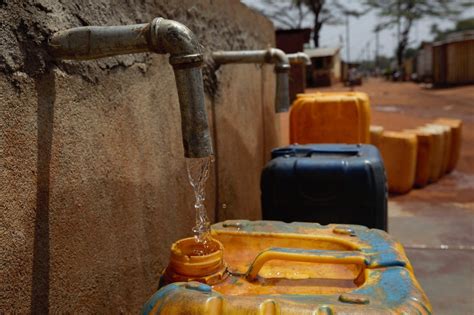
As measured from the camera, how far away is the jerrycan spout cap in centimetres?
123

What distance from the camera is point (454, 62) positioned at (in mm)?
18562

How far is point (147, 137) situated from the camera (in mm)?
1723

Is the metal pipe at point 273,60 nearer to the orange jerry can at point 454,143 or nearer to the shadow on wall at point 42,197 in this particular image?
the shadow on wall at point 42,197

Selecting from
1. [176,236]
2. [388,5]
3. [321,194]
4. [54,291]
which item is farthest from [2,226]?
[388,5]

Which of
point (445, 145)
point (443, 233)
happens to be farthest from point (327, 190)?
point (445, 145)

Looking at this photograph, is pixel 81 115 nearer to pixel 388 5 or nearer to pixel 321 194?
pixel 321 194

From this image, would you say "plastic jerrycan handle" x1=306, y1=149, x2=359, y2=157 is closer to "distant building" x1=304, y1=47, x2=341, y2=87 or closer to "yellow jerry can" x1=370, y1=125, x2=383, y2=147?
"yellow jerry can" x1=370, y1=125, x2=383, y2=147

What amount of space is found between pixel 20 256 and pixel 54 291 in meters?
0.17

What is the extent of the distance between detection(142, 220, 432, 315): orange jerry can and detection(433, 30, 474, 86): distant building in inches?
750

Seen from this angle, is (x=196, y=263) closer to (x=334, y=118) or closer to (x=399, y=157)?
(x=334, y=118)

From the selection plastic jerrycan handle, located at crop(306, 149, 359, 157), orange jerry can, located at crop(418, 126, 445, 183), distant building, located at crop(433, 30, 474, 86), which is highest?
distant building, located at crop(433, 30, 474, 86)

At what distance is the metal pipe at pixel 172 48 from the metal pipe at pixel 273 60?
1455 millimetres

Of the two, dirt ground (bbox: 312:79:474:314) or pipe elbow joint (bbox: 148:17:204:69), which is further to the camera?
dirt ground (bbox: 312:79:474:314)

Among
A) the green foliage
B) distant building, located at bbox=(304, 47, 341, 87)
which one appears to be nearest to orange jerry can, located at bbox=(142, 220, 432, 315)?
distant building, located at bbox=(304, 47, 341, 87)
